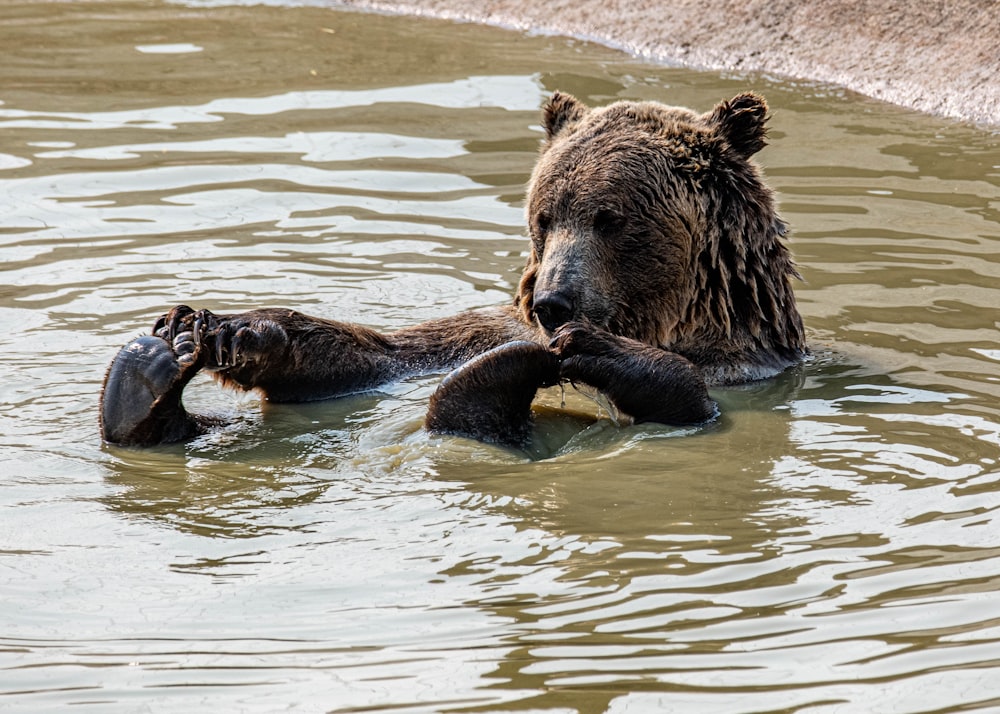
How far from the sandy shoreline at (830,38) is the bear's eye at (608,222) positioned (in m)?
5.05

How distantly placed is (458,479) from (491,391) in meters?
0.52

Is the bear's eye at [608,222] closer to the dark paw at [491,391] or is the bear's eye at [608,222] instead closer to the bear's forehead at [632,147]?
the bear's forehead at [632,147]

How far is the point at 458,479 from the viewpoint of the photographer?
199 inches

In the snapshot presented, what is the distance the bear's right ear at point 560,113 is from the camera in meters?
6.68

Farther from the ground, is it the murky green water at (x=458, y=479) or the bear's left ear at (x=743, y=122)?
the bear's left ear at (x=743, y=122)

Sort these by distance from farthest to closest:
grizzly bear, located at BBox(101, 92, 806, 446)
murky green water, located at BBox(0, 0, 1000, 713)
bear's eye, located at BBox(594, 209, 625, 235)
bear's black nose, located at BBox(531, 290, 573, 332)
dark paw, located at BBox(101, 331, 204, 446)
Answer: bear's eye, located at BBox(594, 209, 625, 235) < bear's black nose, located at BBox(531, 290, 573, 332) < grizzly bear, located at BBox(101, 92, 806, 446) < dark paw, located at BBox(101, 331, 204, 446) < murky green water, located at BBox(0, 0, 1000, 713)

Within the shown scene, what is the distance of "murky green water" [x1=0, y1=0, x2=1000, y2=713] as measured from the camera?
363 centimetres

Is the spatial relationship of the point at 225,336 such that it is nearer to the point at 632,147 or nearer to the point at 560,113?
the point at 632,147

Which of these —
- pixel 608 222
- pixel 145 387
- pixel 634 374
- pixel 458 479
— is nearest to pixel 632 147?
pixel 608 222

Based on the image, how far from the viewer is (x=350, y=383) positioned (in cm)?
613

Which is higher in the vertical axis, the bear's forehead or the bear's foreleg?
the bear's forehead

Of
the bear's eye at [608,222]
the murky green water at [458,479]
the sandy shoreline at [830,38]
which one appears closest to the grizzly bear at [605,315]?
the bear's eye at [608,222]

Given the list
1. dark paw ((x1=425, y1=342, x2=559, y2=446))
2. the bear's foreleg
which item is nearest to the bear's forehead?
the bear's foreleg

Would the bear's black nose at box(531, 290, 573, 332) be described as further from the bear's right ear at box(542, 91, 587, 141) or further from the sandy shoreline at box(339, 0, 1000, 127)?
the sandy shoreline at box(339, 0, 1000, 127)
